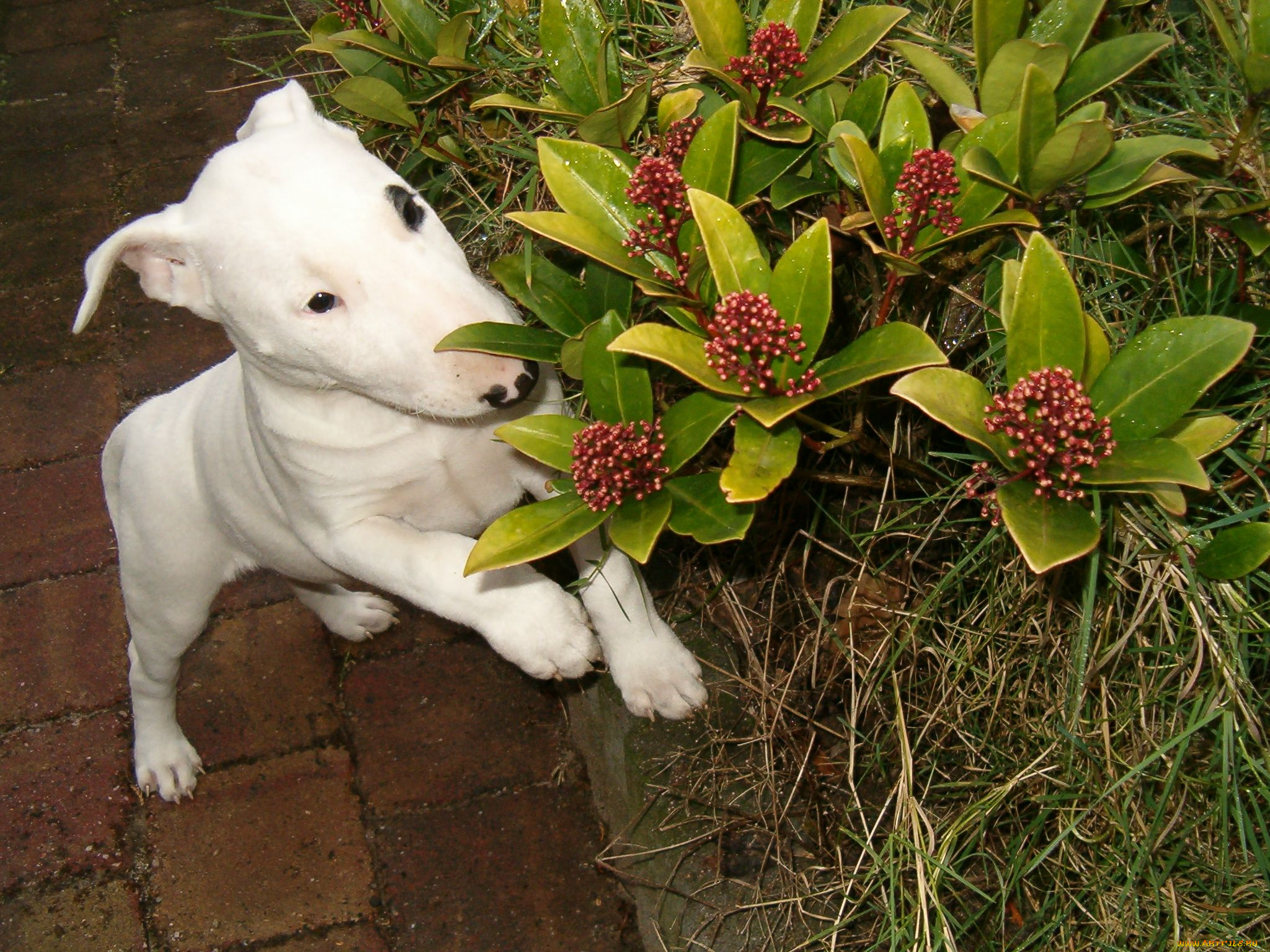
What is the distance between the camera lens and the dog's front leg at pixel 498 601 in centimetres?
196

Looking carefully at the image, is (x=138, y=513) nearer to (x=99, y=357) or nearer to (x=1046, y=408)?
(x=99, y=357)

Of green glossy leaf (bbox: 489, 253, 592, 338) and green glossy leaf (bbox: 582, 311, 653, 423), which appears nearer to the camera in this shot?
green glossy leaf (bbox: 582, 311, 653, 423)

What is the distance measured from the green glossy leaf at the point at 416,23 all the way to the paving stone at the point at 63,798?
6.59 feet

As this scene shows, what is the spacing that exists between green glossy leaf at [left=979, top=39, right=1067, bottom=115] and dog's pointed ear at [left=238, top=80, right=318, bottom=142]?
1.20 m

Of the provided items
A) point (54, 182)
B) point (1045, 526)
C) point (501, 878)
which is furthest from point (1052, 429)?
point (54, 182)

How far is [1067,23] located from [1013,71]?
138mm

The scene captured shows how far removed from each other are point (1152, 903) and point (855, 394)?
0.95 m

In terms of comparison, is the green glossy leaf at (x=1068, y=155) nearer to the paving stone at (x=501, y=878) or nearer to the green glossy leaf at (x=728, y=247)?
the green glossy leaf at (x=728, y=247)

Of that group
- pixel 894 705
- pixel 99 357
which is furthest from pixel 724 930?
pixel 99 357

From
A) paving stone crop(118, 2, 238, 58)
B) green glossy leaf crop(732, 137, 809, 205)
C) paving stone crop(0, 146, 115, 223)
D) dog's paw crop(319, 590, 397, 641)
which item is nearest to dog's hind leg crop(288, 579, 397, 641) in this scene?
dog's paw crop(319, 590, 397, 641)

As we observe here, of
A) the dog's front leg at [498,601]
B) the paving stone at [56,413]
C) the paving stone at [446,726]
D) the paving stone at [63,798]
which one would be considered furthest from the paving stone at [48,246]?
the dog's front leg at [498,601]

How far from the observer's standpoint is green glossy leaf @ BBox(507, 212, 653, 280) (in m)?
1.63

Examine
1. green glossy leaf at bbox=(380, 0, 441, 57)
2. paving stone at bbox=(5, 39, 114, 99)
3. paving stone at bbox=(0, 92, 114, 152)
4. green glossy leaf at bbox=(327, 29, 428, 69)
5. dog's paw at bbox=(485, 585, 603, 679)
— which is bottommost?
paving stone at bbox=(0, 92, 114, 152)

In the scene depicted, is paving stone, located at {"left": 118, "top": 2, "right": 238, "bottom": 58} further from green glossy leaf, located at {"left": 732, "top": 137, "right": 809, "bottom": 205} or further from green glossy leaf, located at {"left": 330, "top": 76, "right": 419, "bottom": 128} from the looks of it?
green glossy leaf, located at {"left": 732, "top": 137, "right": 809, "bottom": 205}
